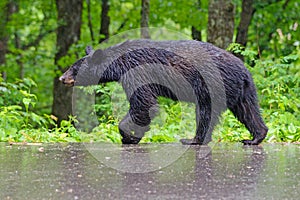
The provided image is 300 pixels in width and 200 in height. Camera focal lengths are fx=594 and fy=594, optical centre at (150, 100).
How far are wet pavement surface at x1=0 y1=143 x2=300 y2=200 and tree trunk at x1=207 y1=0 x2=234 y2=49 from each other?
4782mm

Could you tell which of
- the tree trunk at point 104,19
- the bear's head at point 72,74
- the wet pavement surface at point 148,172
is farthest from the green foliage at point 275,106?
the tree trunk at point 104,19

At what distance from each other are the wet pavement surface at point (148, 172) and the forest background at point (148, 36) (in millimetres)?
1257

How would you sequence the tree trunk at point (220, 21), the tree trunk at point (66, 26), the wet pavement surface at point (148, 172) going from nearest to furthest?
the wet pavement surface at point (148, 172) → the tree trunk at point (220, 21) → the tree trunk at point (66, 26)

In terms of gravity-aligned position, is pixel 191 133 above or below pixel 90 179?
below

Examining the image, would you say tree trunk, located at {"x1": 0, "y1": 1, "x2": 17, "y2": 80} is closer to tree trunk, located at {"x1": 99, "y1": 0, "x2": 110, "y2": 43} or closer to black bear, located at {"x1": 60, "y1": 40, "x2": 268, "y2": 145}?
tree trunk, located at {"x1": 99, "y1": 0, "x2": 110, "y2": 43}

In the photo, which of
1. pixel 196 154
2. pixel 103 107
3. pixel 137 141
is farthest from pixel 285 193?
pixel 103 107

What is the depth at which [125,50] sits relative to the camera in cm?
662

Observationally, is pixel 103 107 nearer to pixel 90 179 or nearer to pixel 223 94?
pixel 223 94

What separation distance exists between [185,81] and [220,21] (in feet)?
15.4

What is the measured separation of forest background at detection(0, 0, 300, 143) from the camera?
787 centimetres

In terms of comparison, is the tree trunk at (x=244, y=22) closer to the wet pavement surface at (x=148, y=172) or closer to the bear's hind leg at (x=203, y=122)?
the bear's hind leg at (x=203, y=122)

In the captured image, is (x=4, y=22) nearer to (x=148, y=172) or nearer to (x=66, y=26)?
(x=66, y=26)

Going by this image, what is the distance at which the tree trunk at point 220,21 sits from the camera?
1070 centimetres

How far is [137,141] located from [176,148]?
652mm
